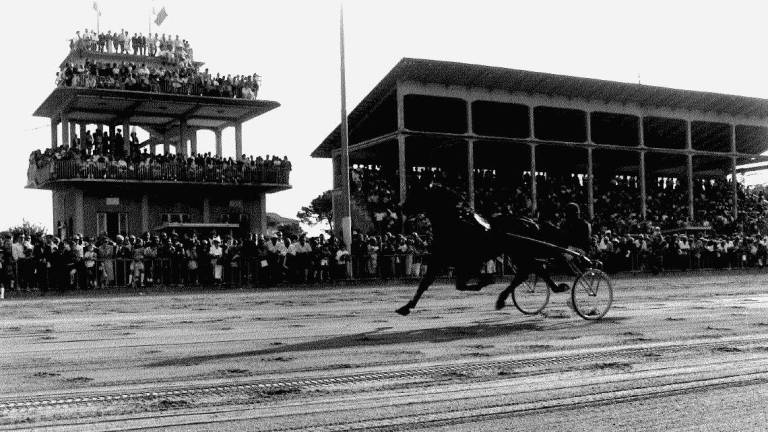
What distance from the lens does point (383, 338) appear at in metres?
11.0

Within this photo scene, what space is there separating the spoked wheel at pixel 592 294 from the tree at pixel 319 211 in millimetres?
68766

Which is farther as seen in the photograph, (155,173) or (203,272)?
(155,173)

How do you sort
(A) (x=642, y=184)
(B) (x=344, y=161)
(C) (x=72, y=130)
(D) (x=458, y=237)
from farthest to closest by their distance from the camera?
(A) (x=642, y=184), (C) (x=72, y=130), (B) (x=344, y=161), (D) (x=458, y=237)

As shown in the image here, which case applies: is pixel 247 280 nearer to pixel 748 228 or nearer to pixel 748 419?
pixel 748 419

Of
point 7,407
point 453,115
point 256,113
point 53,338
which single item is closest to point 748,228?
point 453,115

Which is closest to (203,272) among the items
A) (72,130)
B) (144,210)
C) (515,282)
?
(144,210)

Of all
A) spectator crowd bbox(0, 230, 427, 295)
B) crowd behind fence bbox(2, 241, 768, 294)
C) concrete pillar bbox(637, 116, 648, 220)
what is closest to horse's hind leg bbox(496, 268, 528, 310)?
crowd behind fence bbox(2, 241, 768, 294)

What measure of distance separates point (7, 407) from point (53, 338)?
4979 millimetres

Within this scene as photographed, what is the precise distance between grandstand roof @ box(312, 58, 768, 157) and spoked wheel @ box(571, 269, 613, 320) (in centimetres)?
2717

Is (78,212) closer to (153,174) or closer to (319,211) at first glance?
(153,174)

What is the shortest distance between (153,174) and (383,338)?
30093mm

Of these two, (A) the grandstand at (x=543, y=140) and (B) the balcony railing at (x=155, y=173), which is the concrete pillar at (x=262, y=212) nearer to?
(B) the balcony railing at (x=155, y=173)

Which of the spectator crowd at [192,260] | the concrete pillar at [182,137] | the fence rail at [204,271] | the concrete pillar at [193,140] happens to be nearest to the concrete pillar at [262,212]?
the concrete pillar at [182,137]

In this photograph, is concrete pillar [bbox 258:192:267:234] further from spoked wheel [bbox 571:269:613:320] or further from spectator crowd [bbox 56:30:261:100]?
spoked wheel [bbox 571:269:613:320]
